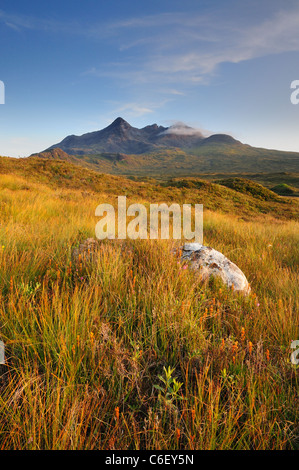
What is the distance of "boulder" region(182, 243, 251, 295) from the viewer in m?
2.97

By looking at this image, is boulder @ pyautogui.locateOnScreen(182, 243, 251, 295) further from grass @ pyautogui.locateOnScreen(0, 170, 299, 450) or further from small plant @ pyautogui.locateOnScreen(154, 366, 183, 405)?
small plant @ pyautogui.locateOnScreen(154, 366, 183, 405)

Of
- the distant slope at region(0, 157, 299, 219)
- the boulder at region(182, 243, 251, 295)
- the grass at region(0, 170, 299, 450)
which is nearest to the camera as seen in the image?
the grass at region(0, 170, 299, 450)

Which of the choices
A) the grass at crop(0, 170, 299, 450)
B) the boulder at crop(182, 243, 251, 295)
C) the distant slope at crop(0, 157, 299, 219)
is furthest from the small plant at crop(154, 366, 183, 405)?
the distant slope at crop(0, 157, 299, 219)

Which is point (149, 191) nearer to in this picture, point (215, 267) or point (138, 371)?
point (215, 267)

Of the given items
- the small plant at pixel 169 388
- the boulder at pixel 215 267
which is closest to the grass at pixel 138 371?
A: the small plant at pixel 169 388

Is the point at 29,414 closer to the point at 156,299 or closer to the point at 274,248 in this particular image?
the point at 156,299

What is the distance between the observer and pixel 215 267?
315cm

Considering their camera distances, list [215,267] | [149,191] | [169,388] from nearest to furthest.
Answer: [169,388] → [215,267] → [149,191]

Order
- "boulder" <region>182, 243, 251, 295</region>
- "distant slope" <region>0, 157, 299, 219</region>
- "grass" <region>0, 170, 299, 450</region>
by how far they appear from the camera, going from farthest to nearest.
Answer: "distant slope" <region>0, 157, 299, 219</region> → "boulder" <region>182, 243, 251, 295</region> → "grass" <region>0, 170, 299, 450</region>

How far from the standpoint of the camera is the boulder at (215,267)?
9.74ft

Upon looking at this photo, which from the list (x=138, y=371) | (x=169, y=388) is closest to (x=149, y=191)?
(x=138, y=371)

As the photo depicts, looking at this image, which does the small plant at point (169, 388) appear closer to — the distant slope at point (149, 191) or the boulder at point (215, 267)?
the boulder at point (215, 267)

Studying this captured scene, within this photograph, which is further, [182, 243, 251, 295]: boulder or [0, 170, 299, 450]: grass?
[182, 243, 251, 295]: boulder

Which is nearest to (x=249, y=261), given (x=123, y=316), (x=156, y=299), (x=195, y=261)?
(x=195, y=261)
